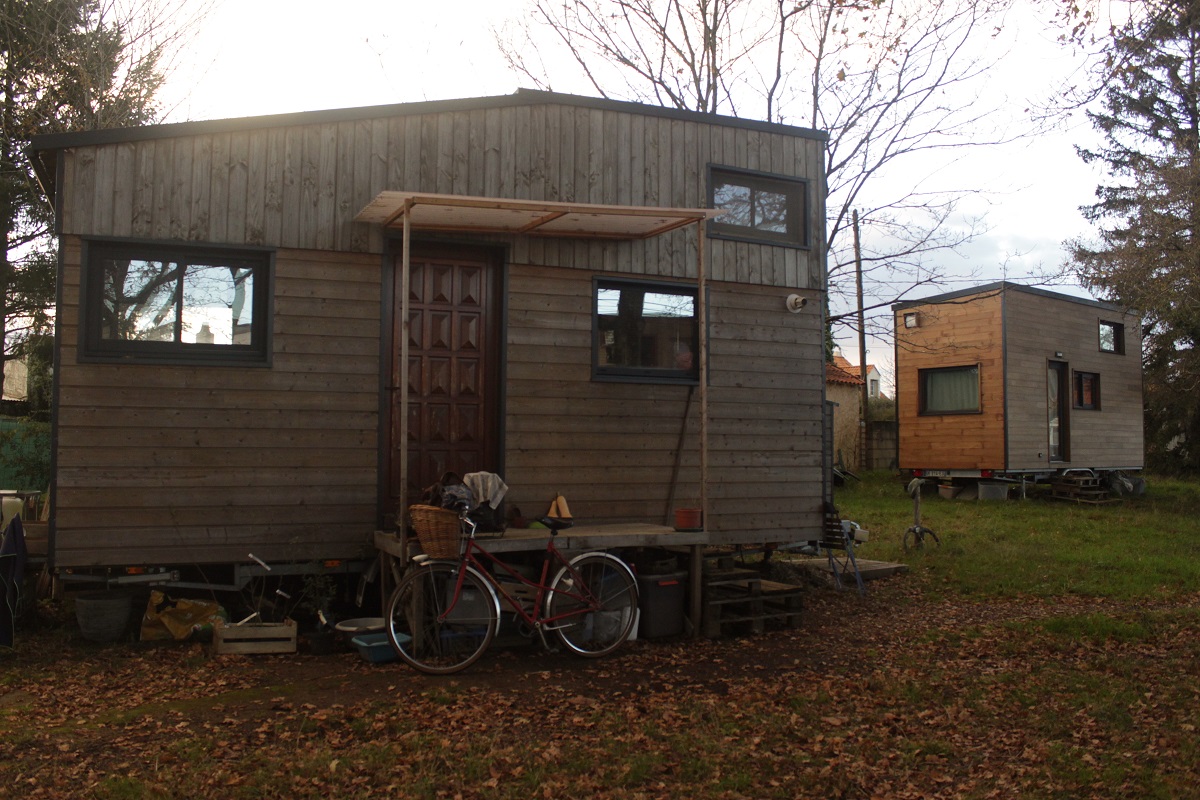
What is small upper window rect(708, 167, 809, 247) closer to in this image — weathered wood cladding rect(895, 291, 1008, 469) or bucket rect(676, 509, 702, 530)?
bucket rect(676, 509, 702, 530)

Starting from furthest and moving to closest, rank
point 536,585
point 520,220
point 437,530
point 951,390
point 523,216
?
point 951,390
point 520,220
point 523,216
point 536,585
point 437,530

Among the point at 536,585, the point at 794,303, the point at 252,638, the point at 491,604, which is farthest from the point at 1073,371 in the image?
the point at 252,638

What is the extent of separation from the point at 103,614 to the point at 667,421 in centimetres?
451

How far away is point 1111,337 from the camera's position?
67.9 feet

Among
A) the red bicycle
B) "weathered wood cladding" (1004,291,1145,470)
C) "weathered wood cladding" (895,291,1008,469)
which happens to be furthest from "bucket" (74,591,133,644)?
→ "weathered wood cladding" (1004,291,1145,470)

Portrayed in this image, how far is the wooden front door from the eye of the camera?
7738 millimetres

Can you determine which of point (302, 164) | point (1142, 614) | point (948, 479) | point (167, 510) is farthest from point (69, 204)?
point (948, 479)

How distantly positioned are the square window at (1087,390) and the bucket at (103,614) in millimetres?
17848

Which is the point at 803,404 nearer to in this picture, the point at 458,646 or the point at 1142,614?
the point at 1142,614

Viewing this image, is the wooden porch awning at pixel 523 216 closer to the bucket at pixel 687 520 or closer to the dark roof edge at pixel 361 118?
the dark roof edge at pixel 361 118

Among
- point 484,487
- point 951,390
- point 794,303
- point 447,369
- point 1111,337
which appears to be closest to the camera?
point 484,487

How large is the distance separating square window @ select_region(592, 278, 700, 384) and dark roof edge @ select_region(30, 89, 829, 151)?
150cm

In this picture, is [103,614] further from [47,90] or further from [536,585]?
[47,90]

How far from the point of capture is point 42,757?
4.62m
